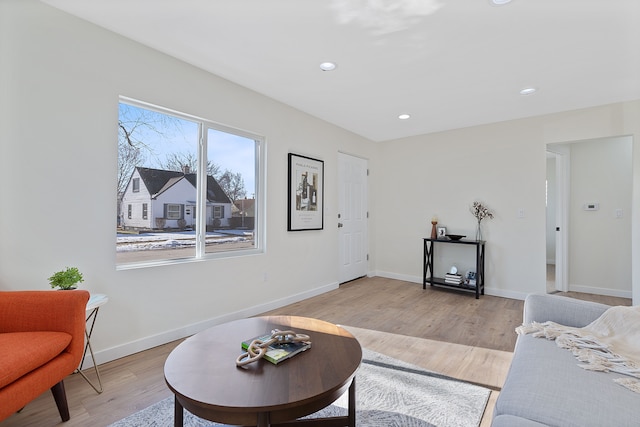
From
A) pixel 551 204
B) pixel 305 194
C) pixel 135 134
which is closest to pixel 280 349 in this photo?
pixel 135 134

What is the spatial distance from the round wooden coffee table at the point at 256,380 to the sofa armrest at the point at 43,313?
67 centimetres

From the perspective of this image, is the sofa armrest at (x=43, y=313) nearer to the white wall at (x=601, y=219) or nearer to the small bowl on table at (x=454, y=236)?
the small bowl on table at (x=454, y=236)

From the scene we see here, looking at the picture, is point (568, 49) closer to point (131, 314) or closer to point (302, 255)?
point (302, 255)

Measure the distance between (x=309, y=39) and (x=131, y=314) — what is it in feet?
8.23

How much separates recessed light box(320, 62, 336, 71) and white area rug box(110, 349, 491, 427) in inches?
97.0

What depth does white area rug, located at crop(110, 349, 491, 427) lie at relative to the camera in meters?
1.66

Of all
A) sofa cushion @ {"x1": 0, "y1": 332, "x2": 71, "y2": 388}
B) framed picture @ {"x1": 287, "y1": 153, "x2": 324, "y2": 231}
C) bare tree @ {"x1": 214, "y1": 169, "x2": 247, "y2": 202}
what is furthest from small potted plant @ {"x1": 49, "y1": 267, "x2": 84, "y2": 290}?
framed picture @ {"x1": 287, "y1": 153, "x2": 324, "y2": 231}

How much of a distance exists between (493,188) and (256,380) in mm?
4261

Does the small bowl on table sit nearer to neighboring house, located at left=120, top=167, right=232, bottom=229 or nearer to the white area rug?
the white area rug

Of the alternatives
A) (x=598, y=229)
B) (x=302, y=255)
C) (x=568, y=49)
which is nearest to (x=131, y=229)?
(x=302, y=255)

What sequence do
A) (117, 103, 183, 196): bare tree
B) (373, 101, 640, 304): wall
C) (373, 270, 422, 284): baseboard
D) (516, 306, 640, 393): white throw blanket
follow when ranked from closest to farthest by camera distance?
(516, 306, 640, 393): white throw blanket
(117, 103, 183, 196): bare tree
(373, 101, 640, 304): wall
(373, 270, 422, 284): baseboard

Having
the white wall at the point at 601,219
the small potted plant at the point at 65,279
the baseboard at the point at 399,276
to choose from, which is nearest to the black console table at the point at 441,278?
the baseboard at the point at 399,276

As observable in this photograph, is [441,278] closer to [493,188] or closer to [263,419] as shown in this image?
[493,188]

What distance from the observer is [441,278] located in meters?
4.69
